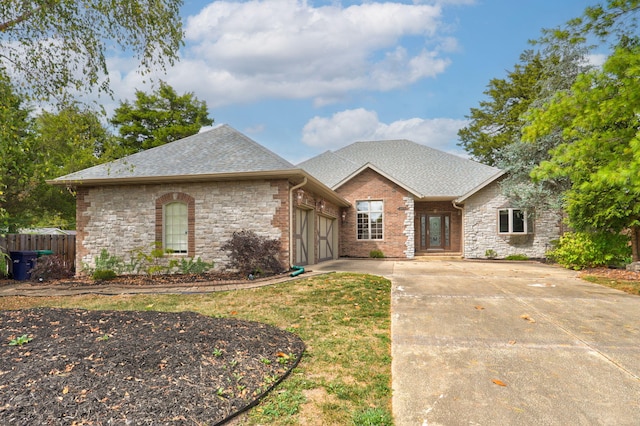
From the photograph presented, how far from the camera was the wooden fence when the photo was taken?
485 inches

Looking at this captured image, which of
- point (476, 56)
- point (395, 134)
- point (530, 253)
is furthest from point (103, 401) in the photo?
point (395, 134)

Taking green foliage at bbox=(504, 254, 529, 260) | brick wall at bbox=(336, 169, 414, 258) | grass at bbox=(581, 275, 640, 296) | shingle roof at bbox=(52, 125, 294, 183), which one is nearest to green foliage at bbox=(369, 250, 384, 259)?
brick wall at bbox=(336, 169, 414, 258)

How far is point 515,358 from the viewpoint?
4316 mm

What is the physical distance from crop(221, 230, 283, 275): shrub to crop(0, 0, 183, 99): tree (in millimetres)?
4884

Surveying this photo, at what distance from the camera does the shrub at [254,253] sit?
10719 millimetres

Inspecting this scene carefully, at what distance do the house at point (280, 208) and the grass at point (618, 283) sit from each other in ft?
24.7

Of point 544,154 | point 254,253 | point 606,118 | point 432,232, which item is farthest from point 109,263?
point 544,154

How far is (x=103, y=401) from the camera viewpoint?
2855mm

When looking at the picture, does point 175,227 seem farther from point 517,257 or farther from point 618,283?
point 517,257

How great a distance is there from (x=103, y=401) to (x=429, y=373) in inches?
113

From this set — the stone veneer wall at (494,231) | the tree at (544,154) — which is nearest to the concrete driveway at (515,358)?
the tree at (544,154)

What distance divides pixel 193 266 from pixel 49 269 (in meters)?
4.27

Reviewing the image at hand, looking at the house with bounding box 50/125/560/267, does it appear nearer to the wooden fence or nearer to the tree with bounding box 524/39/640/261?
the wooden fence

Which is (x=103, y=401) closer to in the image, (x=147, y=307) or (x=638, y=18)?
(x=147, y=307)
